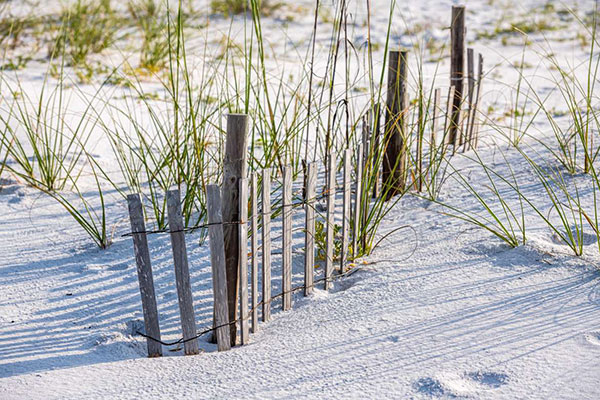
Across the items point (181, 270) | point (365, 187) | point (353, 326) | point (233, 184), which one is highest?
point (233, 184)

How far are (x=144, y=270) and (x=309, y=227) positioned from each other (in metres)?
0.60

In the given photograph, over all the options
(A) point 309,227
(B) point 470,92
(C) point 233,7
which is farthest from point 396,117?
(C) point 233,7

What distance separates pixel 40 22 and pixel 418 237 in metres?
Answer: 4.53

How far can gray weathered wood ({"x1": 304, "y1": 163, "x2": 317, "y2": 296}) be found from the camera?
2213mm

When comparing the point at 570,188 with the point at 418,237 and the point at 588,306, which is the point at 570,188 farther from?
the point at 588,306

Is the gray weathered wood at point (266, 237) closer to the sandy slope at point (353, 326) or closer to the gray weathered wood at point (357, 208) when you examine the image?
the sandy slope at point (353, 326)

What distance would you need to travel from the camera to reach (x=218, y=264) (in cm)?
199

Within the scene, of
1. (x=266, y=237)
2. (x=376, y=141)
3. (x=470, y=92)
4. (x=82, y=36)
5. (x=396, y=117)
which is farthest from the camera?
(x=82, y=36)

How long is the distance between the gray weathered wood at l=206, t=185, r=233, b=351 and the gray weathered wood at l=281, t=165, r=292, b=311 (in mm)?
242

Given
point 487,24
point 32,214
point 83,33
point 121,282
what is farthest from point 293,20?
point 121,282

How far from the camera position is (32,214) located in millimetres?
3164

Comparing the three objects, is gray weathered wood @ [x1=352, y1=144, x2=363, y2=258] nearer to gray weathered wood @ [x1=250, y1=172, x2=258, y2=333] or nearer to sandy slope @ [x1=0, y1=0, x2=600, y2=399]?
sandy slope @ [x1=0, y1=0, x2=600, y2=399]

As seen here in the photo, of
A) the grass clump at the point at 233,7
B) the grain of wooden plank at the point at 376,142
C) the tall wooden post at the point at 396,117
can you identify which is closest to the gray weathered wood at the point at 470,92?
the tall wooden post at the point at 396,117

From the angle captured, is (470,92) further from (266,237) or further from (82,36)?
(82,36)
